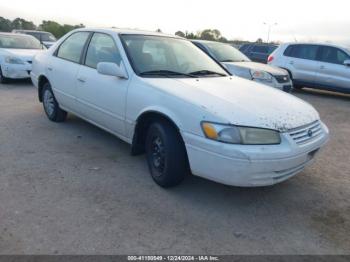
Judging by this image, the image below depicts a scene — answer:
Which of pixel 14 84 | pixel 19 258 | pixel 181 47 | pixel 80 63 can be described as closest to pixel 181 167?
pixel 19 258

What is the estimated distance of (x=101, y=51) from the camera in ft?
15.7

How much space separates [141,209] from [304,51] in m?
9.68

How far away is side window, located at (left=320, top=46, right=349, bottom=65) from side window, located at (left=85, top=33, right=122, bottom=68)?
26.9 ft

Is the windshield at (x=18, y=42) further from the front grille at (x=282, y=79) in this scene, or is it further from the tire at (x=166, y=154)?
the tire at (x=166, y=154)

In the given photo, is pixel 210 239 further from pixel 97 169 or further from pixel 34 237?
pixel 97 169

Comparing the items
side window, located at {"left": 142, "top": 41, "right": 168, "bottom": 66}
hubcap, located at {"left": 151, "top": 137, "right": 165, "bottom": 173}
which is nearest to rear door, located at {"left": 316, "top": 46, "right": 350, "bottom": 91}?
side window, located at {"left": 142, "top": 41, "right": 168, "bottom": 66}

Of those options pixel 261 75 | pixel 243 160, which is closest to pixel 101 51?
pixel 243 160

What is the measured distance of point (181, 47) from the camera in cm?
489

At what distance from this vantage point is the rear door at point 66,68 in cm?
519

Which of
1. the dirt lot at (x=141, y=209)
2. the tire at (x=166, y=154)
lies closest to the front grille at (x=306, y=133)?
the dirt lot at (x=141, y=209)

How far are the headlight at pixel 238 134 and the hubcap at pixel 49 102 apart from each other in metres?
3.62

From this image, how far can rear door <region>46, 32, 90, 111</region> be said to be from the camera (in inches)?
204

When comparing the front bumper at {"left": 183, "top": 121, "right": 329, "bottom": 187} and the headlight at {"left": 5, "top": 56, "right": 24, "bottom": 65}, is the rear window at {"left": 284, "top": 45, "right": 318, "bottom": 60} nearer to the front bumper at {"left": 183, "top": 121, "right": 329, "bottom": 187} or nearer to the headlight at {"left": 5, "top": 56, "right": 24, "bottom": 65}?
the headlight at {"left": 5, "top": 56, "right": 24, "bottom": 65}

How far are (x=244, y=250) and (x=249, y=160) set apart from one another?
2.43 feet
